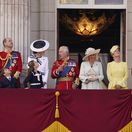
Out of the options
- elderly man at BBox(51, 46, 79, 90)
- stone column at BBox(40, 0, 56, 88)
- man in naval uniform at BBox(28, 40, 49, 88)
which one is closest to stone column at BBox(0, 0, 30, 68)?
stone column at BBox(40, 0, 56, 88)

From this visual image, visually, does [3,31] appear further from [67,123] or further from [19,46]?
[67,123]

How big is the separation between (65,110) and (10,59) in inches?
96.0

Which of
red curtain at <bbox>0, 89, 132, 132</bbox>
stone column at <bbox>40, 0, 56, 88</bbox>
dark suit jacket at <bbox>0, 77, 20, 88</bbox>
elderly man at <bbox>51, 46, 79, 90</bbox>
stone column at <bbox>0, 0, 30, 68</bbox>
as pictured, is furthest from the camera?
stone column at <bbox>40, 0, 56, 88</bbox>

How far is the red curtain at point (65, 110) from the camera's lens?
36.0 feet

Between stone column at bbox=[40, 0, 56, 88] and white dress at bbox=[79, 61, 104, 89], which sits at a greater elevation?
stone column at bbox=[40, 0, 56, 88]

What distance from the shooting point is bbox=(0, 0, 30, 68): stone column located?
13898mm

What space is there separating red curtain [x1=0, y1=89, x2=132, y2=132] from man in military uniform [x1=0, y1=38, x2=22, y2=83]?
1.68m

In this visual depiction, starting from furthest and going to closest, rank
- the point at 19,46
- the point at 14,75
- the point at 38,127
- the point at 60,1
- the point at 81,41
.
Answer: the point at 81,41
the point at 60,1
the point at 19,46
the point at 14,75
the point at 38,127

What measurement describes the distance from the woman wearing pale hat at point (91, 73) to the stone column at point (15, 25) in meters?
2.11

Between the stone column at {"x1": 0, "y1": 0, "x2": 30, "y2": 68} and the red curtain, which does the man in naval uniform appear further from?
the red curtain

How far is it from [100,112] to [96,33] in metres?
9.31

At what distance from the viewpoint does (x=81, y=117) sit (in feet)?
36.2

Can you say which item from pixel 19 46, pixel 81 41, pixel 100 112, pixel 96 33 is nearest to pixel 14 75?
pixel 19 46

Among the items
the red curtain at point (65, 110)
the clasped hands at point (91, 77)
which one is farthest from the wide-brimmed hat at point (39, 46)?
the red curtain at point (65, 110)
